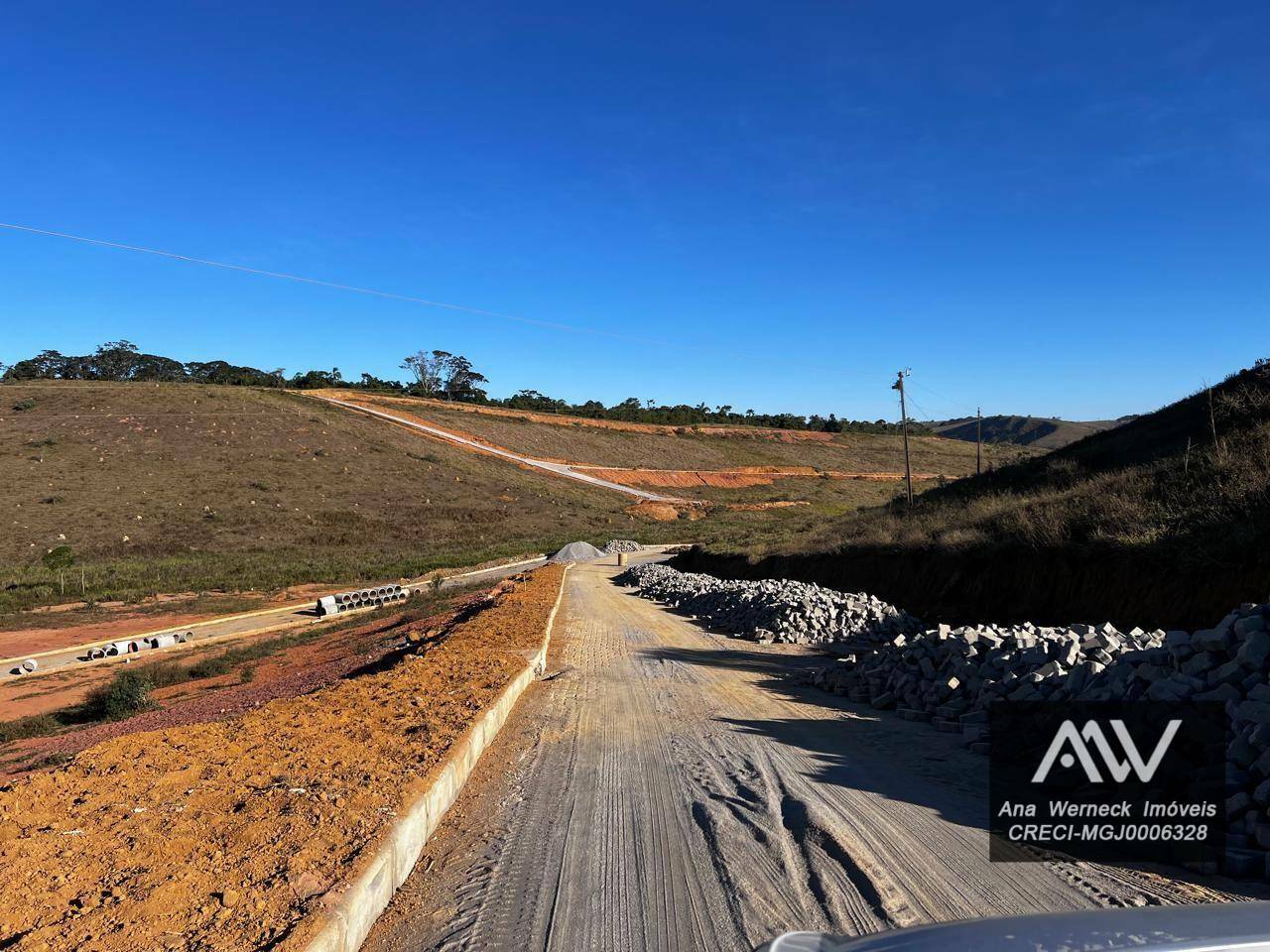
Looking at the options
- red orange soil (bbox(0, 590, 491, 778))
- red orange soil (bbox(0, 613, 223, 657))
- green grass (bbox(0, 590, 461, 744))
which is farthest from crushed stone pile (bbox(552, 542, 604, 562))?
red orange soil (bbox(0, 613, 223, 657))

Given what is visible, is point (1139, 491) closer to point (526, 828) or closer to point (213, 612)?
point (526, 828)

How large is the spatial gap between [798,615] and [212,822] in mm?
14434

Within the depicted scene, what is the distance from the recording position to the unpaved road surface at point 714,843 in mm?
4363

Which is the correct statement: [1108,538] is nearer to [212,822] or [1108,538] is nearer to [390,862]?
[390,862]

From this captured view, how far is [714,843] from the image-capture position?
549 centimetres

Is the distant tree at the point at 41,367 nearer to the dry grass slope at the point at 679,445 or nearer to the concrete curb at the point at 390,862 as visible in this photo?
the dry grass slope at the point at 679,445

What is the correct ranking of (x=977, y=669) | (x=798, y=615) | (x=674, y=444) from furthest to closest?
(x=674, y=444) < (x=798, y=615) < (x=977, y=669)

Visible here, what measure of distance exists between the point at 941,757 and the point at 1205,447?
15692 millimetres

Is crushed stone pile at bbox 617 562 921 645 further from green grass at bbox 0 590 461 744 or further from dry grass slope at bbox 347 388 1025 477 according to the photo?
dry grass slope at bbox 347 388 1025 477

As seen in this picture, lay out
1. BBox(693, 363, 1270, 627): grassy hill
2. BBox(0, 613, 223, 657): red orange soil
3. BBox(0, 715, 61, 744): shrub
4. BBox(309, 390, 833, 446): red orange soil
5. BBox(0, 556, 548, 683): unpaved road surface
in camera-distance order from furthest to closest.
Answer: BBox(309, 390, 833, 446): red orange soil
BBox(0, 613, 223, 657): red orange soil
BBox(0, 556, 548, 683): unpaved road surface
BBox(0, 715, 61, 744): shrub
BBox(693, 363, 1270, 627): grassy hill

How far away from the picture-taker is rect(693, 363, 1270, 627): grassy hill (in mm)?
11961

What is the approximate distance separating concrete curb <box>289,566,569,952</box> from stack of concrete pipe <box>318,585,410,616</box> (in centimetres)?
2566

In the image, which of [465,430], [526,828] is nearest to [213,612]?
[526,828]

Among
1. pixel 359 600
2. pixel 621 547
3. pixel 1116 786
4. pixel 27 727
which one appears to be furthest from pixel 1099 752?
pixel 621 547
